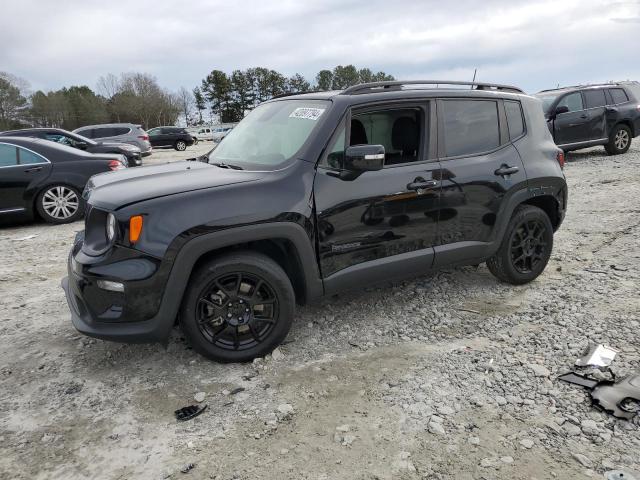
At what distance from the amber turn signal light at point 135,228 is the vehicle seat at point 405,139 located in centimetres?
191

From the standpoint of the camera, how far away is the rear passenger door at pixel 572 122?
1193cm

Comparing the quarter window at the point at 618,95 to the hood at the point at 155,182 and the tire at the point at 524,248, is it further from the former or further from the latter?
the hood at the point at 155,182

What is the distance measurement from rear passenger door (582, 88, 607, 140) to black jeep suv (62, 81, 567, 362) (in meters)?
9.02

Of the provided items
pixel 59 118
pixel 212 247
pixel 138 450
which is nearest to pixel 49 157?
pixel 212 247

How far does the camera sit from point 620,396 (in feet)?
9.26

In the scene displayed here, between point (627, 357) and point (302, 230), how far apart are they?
2.31 meters

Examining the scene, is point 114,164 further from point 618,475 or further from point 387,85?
point 618,475

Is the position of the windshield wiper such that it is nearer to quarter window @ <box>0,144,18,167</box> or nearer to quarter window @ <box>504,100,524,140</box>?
quarter window @ <box>504,100,524,140</box>

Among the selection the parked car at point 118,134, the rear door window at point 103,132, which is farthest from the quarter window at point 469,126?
the rear door window at point 103,132

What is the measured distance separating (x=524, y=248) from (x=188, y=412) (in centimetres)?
324

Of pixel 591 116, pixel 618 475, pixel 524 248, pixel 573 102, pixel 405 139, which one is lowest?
pixel 618 475

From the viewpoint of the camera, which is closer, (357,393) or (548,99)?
(357,393)

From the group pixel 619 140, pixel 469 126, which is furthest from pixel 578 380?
pixel 619 140

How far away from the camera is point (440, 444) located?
252 cm
